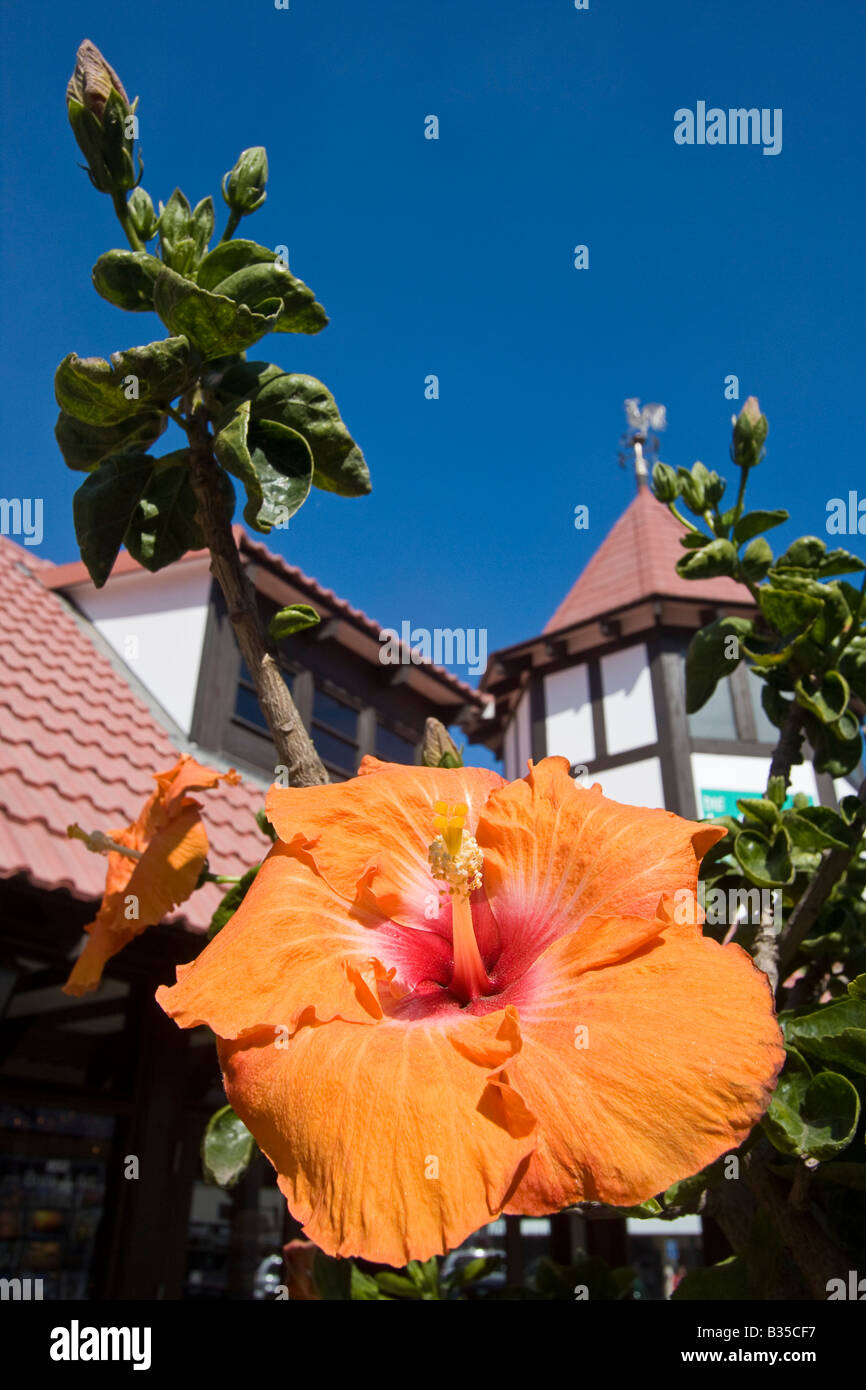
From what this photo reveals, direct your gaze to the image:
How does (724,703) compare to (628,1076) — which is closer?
(628,1076)

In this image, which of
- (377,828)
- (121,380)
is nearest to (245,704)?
(121,380)

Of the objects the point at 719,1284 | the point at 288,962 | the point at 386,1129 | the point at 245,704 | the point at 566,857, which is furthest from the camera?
the point at 245,704

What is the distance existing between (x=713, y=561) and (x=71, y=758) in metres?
4.18

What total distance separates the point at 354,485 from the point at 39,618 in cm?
680

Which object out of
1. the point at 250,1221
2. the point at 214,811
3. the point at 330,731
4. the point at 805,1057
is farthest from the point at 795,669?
the point at 330,731

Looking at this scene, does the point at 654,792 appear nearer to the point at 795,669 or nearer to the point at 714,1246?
the point at 714,1246

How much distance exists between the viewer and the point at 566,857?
0.97 metres

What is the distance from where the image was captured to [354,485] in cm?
132

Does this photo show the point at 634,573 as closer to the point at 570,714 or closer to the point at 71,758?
the point at 570,714

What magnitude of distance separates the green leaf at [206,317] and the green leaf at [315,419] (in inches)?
3.8

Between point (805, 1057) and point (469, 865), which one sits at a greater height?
point (469, 865)

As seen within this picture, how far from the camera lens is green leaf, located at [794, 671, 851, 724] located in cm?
137

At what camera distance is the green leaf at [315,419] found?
1261mm
